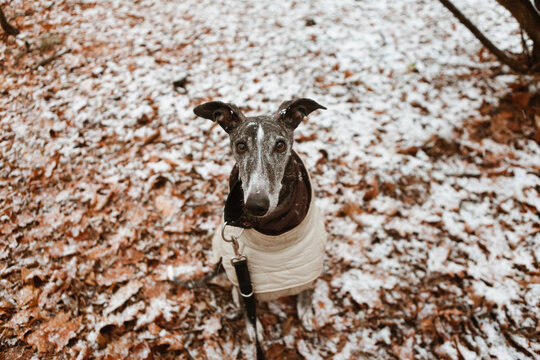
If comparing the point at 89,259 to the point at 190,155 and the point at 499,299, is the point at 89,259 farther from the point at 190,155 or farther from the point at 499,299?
the point at 499,299

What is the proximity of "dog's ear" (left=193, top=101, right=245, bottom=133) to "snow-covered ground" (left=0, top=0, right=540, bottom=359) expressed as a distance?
4.87 ft

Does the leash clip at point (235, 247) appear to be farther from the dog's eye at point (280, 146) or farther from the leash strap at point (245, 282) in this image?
the dog's eye at point (280, 146)

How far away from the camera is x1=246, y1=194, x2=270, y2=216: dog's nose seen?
6.08 ft

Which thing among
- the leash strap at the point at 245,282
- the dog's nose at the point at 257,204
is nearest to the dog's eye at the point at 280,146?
the dog's nose at the point at 257,204

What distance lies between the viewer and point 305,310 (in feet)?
9.66

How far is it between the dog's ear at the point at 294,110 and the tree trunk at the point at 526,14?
9.98 feet

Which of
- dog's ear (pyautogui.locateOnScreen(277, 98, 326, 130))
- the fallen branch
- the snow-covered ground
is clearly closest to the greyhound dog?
dog's ear (pyautogui.locateOnScreen(277, 98, 326, 130))

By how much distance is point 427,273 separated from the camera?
306cm

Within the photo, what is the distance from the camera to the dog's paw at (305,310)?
2916 millimetres

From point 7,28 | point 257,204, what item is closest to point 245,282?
point 257,204

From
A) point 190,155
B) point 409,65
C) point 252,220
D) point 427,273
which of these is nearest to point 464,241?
point 427,273

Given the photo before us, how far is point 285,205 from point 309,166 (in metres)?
1.81

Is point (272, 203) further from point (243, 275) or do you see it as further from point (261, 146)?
point (243, 275)

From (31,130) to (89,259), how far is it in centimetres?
244
